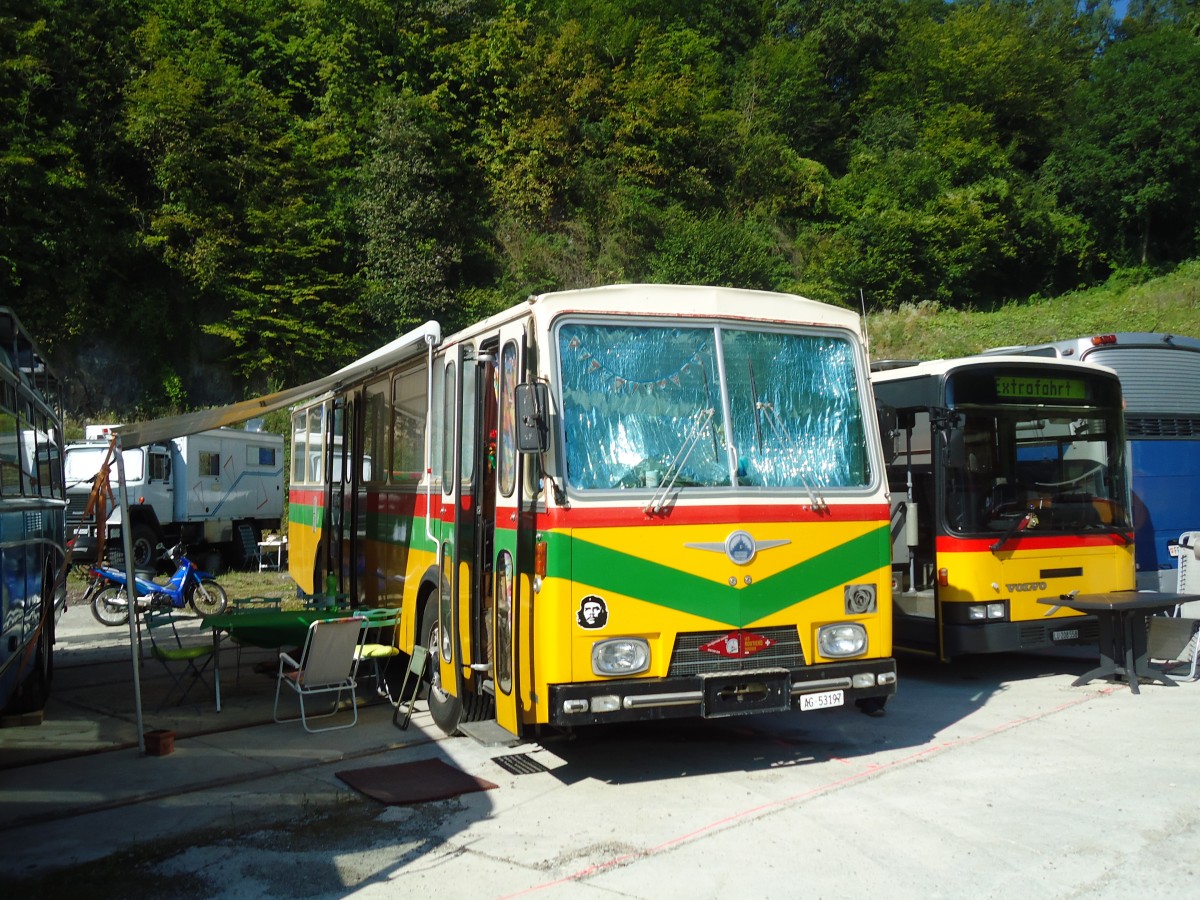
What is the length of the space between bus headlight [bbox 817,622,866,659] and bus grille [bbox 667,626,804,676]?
19 cm

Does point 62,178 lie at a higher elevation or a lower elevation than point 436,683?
higher

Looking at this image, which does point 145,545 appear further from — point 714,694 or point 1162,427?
point 1162,427

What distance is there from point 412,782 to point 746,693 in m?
2.26

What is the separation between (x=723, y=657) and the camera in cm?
659

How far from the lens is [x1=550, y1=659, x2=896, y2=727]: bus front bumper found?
20.6 feet

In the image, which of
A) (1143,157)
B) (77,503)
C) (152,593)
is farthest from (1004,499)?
(1143,157)

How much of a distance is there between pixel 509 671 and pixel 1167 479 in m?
9.36

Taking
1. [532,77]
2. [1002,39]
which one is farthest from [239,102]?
[1002,39]

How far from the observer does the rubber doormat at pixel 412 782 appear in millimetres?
6574

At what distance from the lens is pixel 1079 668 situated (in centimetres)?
1077

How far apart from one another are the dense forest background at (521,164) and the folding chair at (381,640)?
26239 millimetres

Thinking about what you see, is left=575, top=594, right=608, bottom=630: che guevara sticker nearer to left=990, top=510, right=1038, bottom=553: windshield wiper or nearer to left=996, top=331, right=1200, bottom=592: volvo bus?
left=990, top=510, right=1038, bottom=553: windshield wiper

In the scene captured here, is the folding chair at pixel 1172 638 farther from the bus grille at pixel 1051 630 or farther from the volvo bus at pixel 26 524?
the volvo bus at pixel 26 524

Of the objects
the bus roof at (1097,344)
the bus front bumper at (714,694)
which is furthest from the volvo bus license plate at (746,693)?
the bus roof at (1097,344)
